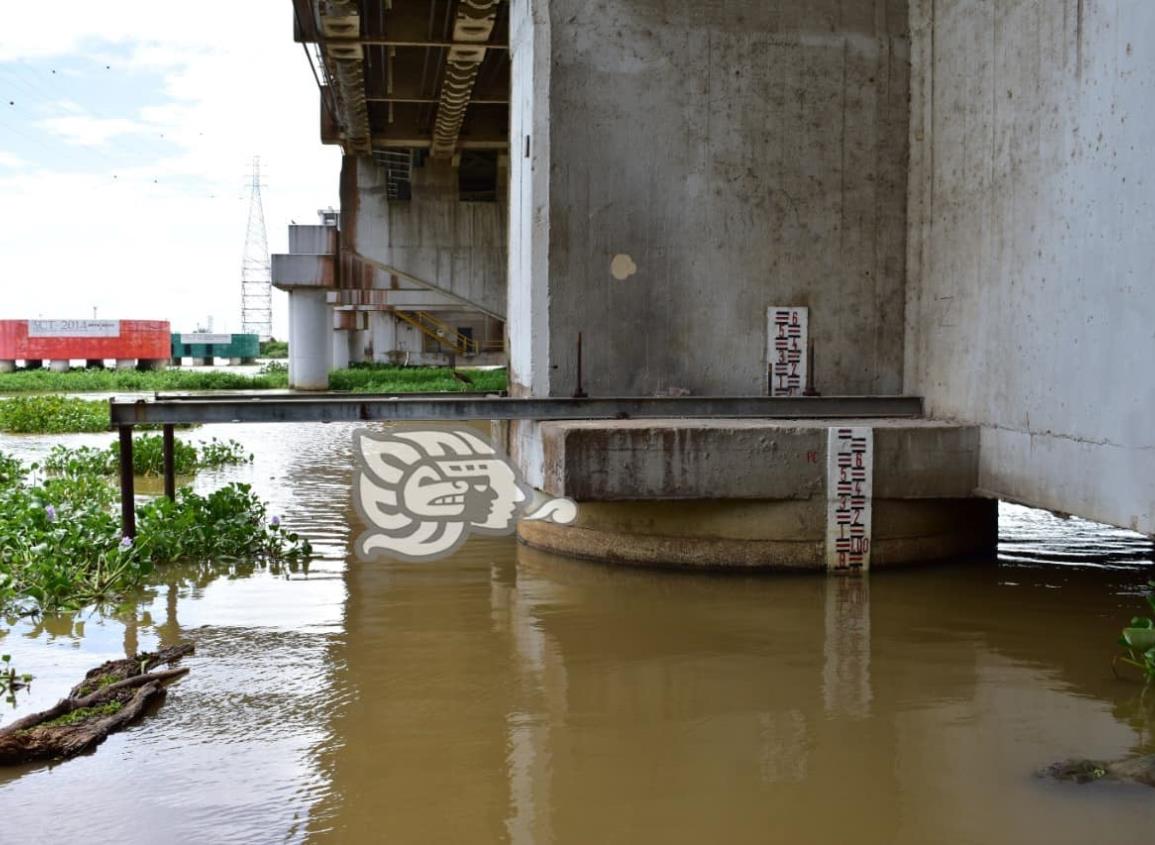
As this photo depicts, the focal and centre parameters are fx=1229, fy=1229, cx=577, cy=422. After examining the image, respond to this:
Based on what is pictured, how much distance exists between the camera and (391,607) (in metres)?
9.30

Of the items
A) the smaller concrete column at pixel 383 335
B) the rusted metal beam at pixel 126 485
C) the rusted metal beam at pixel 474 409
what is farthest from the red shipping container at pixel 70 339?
the rusted metal beam at pixel 474 409

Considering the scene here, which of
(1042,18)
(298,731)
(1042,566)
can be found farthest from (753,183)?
(298,731)

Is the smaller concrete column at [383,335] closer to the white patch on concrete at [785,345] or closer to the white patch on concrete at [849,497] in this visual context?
the white patch on concrete at [785,345]

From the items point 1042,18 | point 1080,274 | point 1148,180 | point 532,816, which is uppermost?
point 1042,18

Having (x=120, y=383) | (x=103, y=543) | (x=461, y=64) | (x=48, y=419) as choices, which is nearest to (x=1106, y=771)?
(x=103, y=543)

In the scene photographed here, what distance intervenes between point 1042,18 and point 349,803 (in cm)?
744

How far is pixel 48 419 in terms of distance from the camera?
24.9 m

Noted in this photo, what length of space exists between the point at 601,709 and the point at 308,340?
1285 inches

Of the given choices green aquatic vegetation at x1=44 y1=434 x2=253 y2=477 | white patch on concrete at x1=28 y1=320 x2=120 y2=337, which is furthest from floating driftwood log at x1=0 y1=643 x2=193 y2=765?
white patch on concrete at x1=28 y1=320 x2=120 y2=337

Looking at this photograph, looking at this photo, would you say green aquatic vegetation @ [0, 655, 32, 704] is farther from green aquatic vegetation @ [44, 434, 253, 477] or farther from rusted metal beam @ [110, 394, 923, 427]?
green aquatic vegetation @ [44, 434, 253, 477]

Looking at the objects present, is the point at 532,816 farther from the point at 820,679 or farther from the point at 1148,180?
the point at 1148,180

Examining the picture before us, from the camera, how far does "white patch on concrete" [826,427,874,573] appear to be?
10.2 metres

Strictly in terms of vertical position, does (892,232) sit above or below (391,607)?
above

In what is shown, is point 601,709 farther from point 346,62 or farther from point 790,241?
point 346,62
